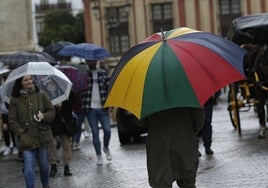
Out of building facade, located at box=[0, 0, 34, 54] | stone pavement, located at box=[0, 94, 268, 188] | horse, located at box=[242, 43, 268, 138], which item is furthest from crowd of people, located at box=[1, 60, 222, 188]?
building facade, located at box=[0, 0, 34, 54]

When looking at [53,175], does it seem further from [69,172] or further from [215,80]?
[215,80]

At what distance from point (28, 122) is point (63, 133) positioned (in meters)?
2.58

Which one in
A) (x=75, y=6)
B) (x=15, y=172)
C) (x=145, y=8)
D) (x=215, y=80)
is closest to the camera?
(x=215, y=80)

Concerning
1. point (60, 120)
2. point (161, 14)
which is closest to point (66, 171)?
point (60, 120)

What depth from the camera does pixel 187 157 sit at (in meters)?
6.99

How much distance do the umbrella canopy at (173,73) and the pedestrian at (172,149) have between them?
0.45m

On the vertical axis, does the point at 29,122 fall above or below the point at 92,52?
below

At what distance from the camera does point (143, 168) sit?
12227 millimetres

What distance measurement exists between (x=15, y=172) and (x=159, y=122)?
6.64 metres

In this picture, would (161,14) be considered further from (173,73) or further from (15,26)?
(173,73)

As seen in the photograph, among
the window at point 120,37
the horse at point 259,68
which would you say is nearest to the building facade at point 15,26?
the horse at point 259,68

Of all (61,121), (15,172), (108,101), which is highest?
(108,101)

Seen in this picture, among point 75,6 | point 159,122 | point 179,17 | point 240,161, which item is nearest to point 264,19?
point 240,161

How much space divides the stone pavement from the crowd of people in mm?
429
